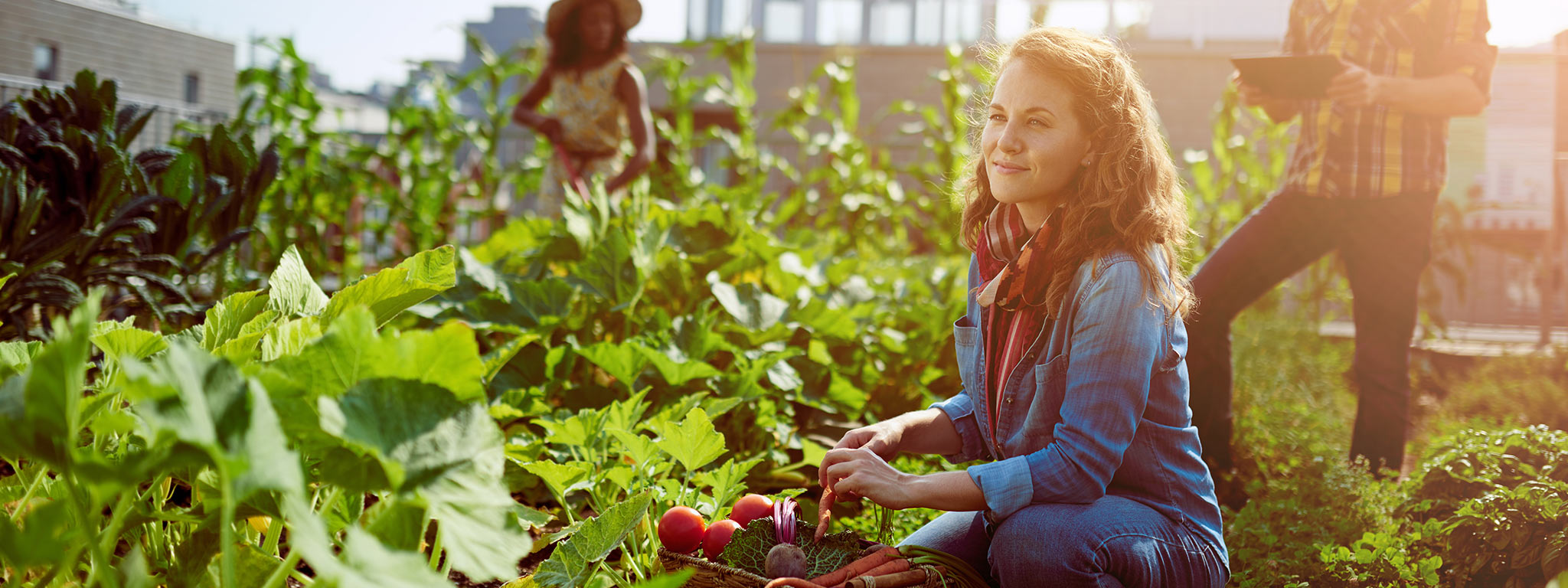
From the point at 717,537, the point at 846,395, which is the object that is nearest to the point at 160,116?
the point at 846,395

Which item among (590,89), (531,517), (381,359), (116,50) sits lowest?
(531,517)

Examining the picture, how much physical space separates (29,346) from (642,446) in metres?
0.75

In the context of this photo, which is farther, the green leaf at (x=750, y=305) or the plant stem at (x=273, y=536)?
the green leaf at (x=750, y=305)

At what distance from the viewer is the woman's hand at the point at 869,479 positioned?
125 centimetres

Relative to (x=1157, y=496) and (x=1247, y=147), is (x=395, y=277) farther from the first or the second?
(x=1247, y=147)

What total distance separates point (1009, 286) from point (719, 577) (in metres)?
0.54

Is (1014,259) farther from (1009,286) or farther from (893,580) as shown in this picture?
(893,580)

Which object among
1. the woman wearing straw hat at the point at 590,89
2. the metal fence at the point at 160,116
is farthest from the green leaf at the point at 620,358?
the metal fence at the point at 160,116

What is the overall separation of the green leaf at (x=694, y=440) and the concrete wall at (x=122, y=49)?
18.3 m

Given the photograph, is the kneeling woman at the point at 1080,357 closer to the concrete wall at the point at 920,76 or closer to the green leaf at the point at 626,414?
the green leaf at the point at 626,414

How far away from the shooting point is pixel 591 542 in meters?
1.24

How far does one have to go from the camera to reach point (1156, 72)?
1074cm

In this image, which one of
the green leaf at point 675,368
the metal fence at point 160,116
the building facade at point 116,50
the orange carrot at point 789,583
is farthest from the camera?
the building facade at point 116,50

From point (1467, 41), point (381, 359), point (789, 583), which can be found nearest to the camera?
point (381, 359)
